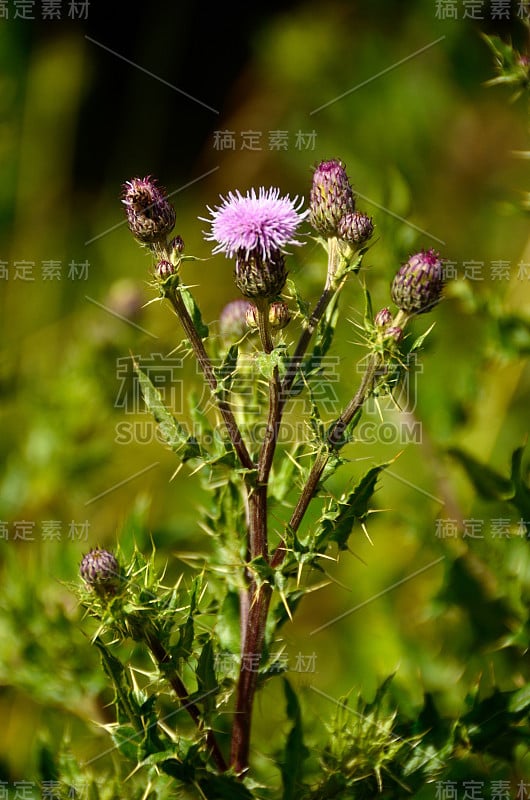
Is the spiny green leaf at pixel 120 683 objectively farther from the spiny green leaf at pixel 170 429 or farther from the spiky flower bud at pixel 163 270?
the spiky flower bud at pixel 163 270

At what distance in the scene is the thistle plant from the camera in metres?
1.23

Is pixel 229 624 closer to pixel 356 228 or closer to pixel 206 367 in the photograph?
pixel 206 367

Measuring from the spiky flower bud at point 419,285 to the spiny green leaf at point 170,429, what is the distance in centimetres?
41

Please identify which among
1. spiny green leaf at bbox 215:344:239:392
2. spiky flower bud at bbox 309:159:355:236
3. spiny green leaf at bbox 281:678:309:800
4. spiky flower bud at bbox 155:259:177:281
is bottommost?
spiny green leaf at bbox 281:678:309:800

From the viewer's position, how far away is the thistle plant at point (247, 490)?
123 cm

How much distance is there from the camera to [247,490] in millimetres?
1366

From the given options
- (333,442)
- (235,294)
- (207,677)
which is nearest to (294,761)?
(207,677)

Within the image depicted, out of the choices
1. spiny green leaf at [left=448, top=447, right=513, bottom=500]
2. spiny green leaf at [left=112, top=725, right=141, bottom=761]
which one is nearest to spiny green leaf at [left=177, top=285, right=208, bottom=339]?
spiny green leaf at [left=112, top=725, right=141, bottom=761]

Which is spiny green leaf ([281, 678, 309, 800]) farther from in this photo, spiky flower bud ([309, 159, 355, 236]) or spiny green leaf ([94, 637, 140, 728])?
spiky flower bud ([309, 159, 355, 236])

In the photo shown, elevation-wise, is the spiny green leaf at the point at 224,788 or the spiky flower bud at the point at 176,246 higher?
the spiky flower bud at the point at 176,246

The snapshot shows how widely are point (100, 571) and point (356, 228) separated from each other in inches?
27.1

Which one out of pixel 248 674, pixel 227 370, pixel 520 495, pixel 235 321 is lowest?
pixel 248 674

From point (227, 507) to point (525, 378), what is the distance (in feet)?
5.52

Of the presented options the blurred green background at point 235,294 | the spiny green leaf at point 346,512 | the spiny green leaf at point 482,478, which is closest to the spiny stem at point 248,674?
the spiny green leaf at point 346,512
